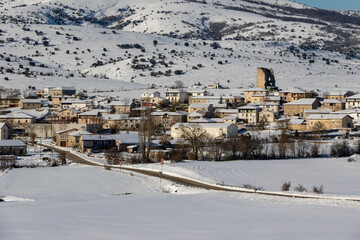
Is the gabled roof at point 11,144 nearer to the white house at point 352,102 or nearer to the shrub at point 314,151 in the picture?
the shrub at point 314,151

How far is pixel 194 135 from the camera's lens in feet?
163

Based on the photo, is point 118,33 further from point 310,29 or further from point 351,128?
point 351,128

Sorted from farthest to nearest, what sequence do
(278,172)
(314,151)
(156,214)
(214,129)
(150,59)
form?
(150,59) < (214,129) < (314,151) < (278,172) < (156,214)

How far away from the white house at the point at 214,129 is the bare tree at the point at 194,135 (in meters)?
0.25

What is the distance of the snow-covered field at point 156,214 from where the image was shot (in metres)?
19.4

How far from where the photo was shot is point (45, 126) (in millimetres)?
63156

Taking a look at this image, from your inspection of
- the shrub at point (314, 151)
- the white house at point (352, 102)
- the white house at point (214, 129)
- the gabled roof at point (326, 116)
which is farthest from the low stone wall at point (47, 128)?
the white house at point (352, 102)

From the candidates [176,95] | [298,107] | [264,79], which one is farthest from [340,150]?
[264,79]

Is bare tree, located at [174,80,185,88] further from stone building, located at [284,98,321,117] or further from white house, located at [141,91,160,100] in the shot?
stone building, located at [284,98,321,117]

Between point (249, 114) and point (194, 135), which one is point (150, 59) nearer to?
point (249, 114)

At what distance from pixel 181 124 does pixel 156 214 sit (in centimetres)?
3434

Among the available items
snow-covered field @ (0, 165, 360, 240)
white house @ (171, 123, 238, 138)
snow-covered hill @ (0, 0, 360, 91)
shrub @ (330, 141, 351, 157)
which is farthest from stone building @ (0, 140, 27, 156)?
snow-covered hill @ (0, 0, 360, 91)

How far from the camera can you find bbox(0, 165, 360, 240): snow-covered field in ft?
63.7

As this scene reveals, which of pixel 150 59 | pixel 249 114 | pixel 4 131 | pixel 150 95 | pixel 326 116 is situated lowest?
pixel 4 131
